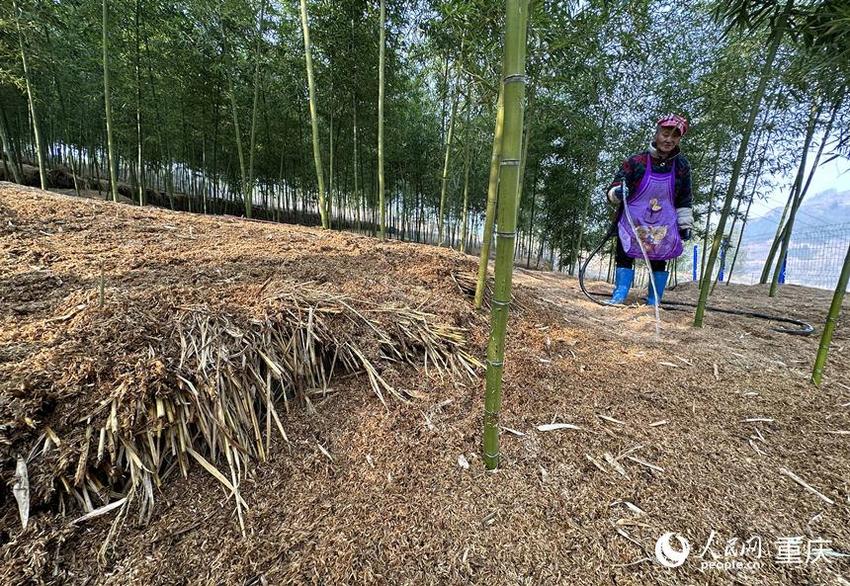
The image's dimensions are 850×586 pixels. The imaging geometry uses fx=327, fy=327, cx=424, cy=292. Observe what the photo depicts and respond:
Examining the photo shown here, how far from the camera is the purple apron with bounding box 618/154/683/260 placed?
299 centimetres

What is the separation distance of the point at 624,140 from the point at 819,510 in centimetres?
862

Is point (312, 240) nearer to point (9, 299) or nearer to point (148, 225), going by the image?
point (148, 225)

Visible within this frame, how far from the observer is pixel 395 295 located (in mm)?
1810

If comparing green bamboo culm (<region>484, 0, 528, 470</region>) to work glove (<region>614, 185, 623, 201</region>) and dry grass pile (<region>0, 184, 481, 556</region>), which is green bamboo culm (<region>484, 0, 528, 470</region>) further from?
work glove (<region>614, 185, 623, 201</region>)

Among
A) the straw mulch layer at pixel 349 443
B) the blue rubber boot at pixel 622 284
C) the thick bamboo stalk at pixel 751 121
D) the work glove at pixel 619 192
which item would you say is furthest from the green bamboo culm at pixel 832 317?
the blue rubber boot at pixel 622 284

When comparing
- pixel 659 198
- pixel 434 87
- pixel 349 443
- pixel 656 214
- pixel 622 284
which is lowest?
pixel 349 443

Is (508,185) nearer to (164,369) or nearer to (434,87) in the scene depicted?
(164,369)

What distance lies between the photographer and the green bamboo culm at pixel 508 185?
84 cm

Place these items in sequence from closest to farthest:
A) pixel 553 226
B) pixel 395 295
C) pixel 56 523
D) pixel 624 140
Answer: pixel 56 523 → pixel 395 295 → pixel 624 140 → pixel 553 226

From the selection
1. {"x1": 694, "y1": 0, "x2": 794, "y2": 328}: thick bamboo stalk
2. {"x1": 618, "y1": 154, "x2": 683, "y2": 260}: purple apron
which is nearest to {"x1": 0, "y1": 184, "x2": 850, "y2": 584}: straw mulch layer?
{"x1": 694, "y1": 0, "x2": 794, "y2": 328}: thick bamboo stalk

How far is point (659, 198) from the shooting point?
9.93ft

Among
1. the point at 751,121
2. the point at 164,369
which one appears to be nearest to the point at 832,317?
the point at 751,121

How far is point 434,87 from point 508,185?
24.3 feet

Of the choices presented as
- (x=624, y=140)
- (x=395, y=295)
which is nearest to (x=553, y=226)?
(x=624, y=140)
